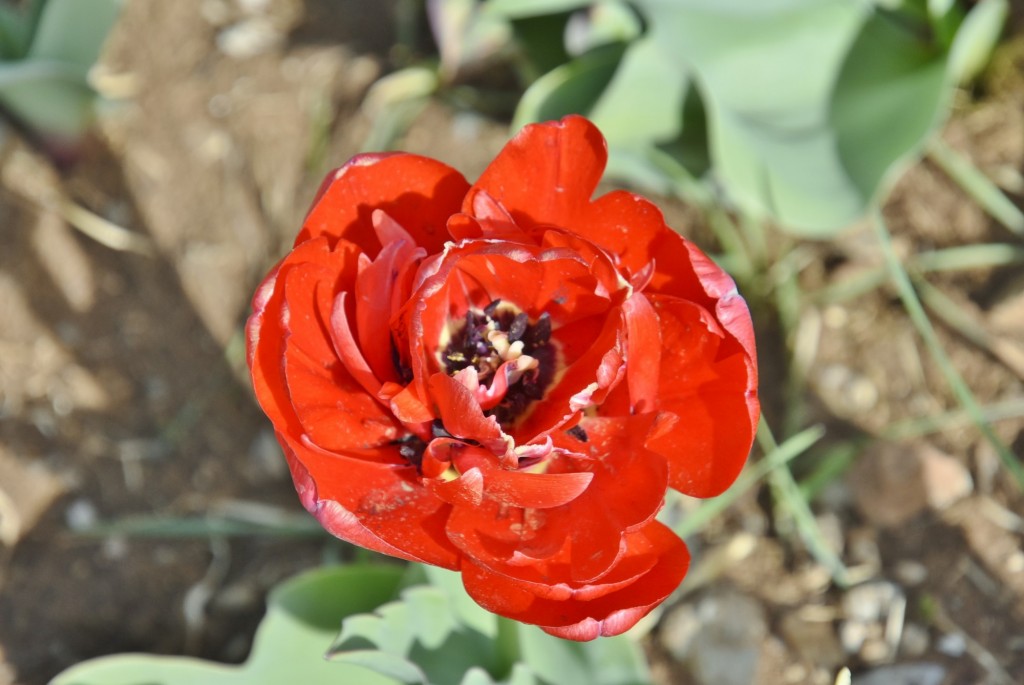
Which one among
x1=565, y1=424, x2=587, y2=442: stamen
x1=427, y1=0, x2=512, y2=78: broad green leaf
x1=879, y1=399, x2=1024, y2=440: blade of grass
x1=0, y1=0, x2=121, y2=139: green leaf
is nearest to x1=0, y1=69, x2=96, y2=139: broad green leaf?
x1=0, y1=0, x2=121, y2=139: green leaf

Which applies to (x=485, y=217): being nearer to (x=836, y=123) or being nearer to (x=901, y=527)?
(x=836, y=123)

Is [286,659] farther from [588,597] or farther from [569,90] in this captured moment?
[569,90]

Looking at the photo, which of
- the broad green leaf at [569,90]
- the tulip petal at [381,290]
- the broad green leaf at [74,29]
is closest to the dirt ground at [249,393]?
the broad green leaf at [74,29]

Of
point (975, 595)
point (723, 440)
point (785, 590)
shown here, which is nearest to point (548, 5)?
point (723, 440)

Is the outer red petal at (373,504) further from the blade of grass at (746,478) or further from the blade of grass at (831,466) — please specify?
the blade of grass at (831,466)

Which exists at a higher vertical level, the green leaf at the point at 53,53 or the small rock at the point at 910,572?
the green leaf at the point at 53,53

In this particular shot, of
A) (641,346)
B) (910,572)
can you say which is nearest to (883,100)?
(910,572)
